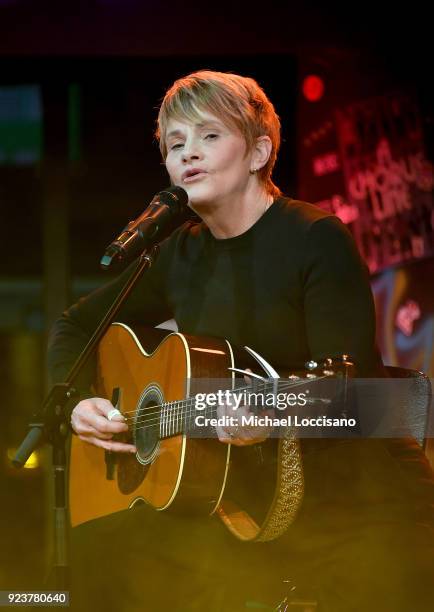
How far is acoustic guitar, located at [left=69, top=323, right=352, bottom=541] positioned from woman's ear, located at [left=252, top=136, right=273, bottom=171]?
0.52 m

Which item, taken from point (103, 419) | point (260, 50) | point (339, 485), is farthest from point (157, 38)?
point (339, 485)

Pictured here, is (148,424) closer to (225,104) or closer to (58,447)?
(58,447)

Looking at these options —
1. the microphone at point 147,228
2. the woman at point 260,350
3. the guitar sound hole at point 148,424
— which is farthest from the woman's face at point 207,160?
the guitar sound hole at point 148,424

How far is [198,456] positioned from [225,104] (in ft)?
2.96

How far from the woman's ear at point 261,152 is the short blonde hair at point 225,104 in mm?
14

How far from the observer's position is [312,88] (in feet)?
12.9

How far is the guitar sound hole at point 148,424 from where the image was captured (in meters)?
2.31

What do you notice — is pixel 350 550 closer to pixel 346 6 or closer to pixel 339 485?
pixel 339 485

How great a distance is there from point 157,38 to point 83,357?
2.18 metres

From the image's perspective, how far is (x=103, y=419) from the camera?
2.39m

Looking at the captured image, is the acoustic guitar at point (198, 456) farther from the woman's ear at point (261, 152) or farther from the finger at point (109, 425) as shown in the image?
the woman's ear at point (261, 152)

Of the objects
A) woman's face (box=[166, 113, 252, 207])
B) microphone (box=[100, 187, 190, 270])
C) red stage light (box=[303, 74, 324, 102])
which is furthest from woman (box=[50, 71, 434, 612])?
red stage light (box=[303, 74, 324, 102])

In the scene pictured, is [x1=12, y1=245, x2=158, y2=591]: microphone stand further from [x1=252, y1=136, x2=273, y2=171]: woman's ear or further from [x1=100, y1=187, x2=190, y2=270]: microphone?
[x1=252, y1=136, x2=273, y2=171]: woman's ear

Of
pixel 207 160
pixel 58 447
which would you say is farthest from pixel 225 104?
pixel 58 447
